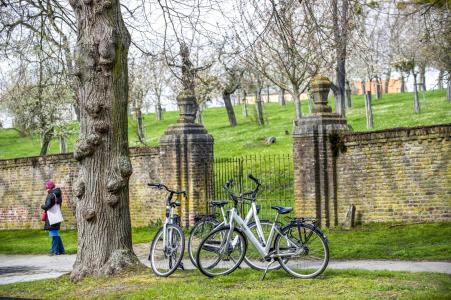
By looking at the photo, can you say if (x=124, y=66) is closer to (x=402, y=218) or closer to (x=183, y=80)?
(x=183, y=80)

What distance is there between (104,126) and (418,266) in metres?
5.35

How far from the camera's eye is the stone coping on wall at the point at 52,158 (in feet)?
68.8

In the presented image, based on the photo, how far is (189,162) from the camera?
A: 19.1 meters

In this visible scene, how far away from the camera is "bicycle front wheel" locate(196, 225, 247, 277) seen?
10.3 metres

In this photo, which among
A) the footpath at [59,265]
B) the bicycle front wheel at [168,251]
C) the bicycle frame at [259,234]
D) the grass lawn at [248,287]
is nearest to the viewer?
the grass lawn at [248,287]

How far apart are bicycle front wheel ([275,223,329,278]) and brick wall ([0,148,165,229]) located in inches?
425

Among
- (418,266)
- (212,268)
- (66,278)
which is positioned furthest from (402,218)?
(66,278)

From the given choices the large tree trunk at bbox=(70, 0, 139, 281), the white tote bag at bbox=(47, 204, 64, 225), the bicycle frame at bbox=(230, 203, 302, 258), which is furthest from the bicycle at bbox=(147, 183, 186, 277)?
the white tote bag at bbox=(47, 204, 64, 225)

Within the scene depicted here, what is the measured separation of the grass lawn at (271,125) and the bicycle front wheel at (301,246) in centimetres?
2036

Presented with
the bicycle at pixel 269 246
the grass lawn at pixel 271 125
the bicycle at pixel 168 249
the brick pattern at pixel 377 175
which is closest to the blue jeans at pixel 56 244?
the brick pattern at pixel 377 175

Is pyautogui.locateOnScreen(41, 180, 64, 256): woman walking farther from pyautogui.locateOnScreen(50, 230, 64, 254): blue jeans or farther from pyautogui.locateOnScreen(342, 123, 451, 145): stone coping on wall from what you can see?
pyautogui.locateOnScreen(342, 123, 451, 145): stone coping on wall

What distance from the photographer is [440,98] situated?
47531mm

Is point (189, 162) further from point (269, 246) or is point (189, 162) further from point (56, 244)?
point (269, 246)

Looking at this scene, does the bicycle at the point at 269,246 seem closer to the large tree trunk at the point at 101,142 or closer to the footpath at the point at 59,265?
the large tree trunk at the point at 101,142
